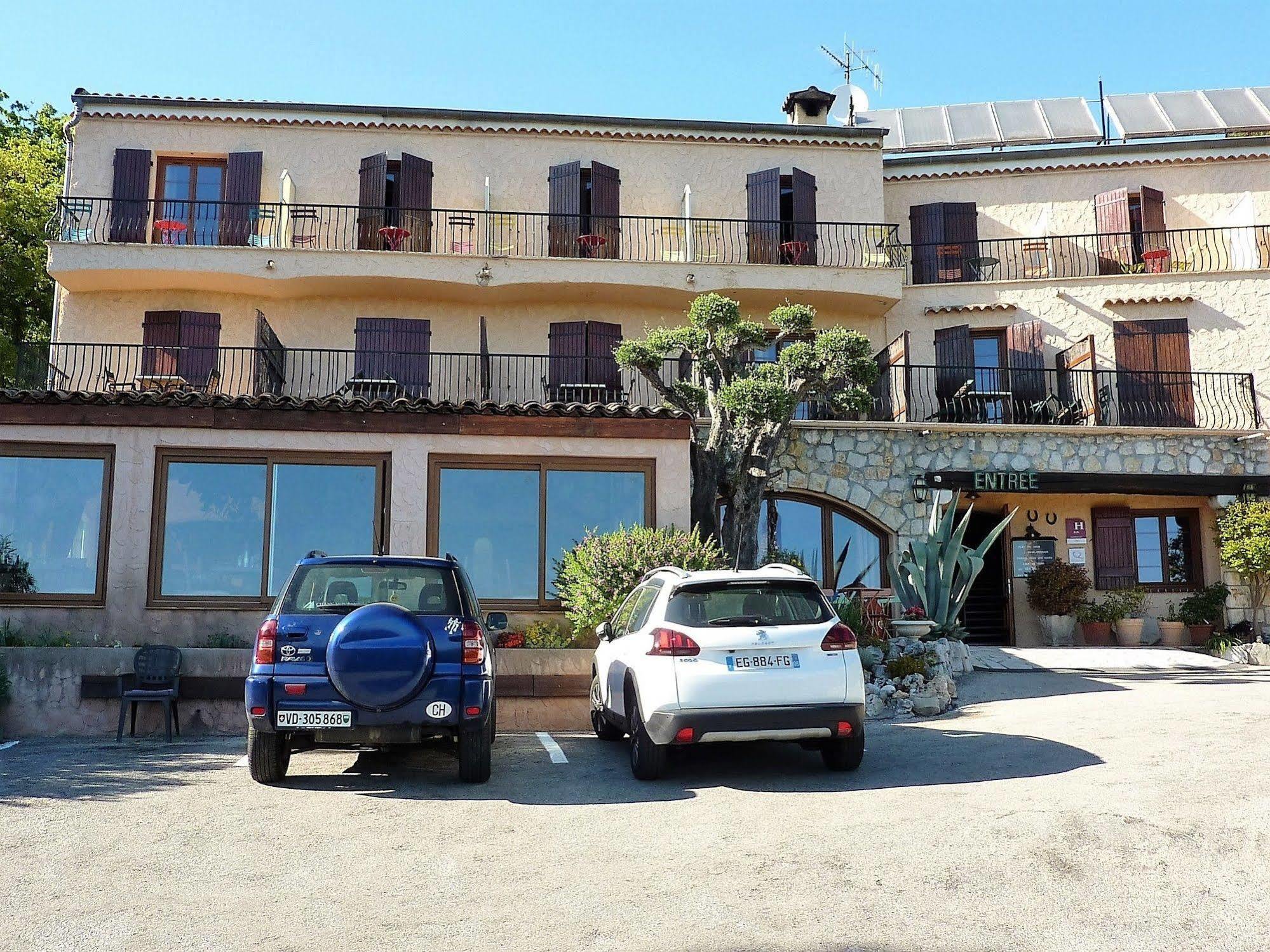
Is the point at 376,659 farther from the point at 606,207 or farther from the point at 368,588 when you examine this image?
the point at 606,207

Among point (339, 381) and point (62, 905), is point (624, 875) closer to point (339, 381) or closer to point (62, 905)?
point (62, 905)

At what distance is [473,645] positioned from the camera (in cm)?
736

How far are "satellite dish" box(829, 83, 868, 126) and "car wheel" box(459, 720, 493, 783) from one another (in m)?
21.9

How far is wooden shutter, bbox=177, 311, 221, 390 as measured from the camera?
1933 centimetres

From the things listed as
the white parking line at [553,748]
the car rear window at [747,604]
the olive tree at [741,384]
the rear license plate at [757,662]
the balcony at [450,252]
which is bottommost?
the white parking line at [553,748]

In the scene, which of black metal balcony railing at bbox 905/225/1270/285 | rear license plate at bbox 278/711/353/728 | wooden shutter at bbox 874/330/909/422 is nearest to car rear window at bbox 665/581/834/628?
rear license plate at bbox 278/711/353/728

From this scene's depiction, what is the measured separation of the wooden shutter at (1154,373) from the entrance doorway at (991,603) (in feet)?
11.1

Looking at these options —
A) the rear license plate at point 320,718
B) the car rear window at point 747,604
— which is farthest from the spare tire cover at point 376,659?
the car rear window at point 747,604

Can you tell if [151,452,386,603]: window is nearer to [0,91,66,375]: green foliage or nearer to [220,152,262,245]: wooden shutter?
[220,152,262,245]: wooden shutter

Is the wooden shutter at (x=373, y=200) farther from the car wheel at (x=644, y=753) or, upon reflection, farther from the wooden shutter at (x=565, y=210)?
the car wheel at (x=644, y=753)

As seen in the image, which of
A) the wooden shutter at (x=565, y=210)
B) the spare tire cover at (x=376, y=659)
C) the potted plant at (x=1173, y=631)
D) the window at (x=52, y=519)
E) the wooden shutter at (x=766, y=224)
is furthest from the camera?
the wooden shutter at (x=766, y=224)

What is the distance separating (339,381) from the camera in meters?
19.8

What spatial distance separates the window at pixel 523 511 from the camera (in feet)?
41.0

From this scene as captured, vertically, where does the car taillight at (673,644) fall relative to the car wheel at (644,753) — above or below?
above
